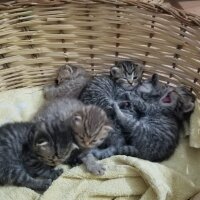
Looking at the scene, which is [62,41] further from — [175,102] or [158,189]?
[158,189]

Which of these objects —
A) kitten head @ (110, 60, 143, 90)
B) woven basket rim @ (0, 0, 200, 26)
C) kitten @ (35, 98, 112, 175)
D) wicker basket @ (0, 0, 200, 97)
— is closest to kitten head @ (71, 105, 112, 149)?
kitten @ (35, 98, 112, 175)

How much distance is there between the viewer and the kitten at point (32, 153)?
1647 millimetres

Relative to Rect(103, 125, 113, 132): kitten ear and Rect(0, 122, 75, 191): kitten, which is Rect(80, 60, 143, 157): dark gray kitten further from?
Rect(0, 122, 75, 191): kitten

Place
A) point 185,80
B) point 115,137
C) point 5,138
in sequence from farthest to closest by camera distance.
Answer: point 185,80 < point 115,137 < point 5,138

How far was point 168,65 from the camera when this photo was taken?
2.01 metres

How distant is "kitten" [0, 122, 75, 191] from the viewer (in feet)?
5.41

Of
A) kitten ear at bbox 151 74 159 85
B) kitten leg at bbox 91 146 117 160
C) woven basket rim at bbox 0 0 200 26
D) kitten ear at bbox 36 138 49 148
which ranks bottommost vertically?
kitten leg at bbox 91 146 117 160

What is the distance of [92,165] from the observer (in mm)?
1717

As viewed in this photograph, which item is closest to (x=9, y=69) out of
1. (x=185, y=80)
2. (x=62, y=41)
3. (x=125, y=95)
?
(x=62, y=41)

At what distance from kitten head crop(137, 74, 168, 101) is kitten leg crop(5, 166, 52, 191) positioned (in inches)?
26.0

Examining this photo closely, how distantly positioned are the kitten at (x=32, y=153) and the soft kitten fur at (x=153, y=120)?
213mm

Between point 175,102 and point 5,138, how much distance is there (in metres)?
0.81

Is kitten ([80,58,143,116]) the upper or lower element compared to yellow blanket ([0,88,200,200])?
upper

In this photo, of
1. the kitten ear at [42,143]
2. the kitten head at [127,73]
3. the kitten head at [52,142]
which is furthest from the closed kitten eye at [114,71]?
the kitten ear at [42,143]
